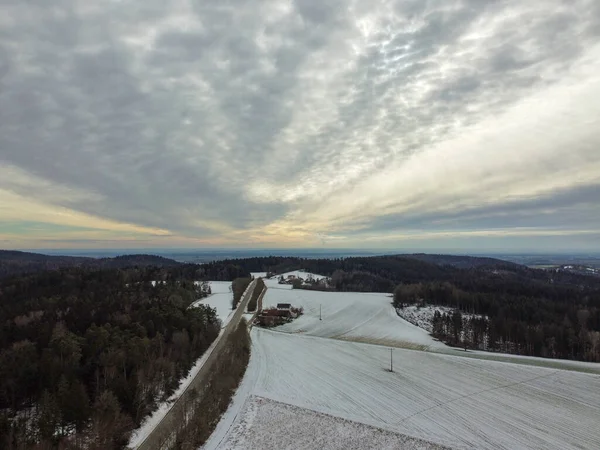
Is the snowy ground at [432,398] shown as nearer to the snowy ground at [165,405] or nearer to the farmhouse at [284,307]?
the snowy ground at [165,405]

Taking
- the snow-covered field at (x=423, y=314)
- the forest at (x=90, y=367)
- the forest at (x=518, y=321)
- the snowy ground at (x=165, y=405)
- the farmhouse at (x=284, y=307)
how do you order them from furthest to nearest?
the farmhouse at (x=284, y=307), the snow-covered field at (x=423, y=314), the forest at (x=518, y=321), the snowy ground at (x=165, y=405), the forest at (x=90, y=367)

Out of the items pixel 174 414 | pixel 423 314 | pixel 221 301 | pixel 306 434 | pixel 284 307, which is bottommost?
pixel 423 314

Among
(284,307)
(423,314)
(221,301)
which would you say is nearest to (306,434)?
(284,307)

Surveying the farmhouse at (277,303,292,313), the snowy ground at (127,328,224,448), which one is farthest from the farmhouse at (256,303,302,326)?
the snowy ground at (127,328,224,448)

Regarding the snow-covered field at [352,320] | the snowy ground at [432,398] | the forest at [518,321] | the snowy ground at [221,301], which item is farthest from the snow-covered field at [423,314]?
the snowy ground at [221,301]

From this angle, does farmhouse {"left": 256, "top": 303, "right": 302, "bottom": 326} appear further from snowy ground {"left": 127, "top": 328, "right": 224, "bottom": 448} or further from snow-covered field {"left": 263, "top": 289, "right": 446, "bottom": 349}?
snowy ground {"left": 127, "top": 328, "right": 224, "bottom": 448}

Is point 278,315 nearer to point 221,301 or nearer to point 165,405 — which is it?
point 221,301

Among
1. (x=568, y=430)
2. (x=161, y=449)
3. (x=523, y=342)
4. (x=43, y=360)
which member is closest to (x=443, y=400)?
(x=568, y=430)
